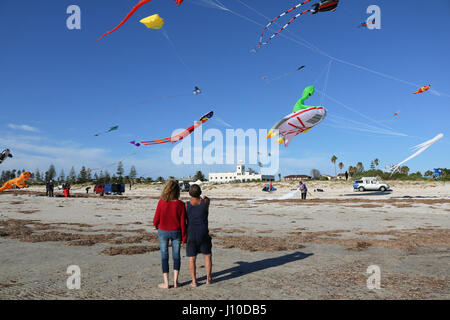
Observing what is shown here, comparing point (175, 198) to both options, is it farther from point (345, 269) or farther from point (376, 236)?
point (376, 236)

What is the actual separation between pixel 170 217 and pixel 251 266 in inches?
99.5

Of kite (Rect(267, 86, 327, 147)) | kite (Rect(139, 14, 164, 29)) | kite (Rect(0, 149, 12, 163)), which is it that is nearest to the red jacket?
kite (Rect(139, 14, 164, 29))

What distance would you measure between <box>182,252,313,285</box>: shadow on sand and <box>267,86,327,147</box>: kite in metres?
16.7

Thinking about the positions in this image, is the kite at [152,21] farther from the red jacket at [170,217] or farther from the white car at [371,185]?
the white car at [371,185]

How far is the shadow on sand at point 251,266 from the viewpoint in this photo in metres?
5.54

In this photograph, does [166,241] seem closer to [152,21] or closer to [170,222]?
[170,222]

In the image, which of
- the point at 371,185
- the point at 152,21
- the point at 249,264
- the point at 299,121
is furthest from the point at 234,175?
the point at 249,264

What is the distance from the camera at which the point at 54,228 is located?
11.9 meters

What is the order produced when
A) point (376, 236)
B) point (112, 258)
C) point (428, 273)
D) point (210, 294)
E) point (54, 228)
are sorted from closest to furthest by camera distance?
point (210, 294) < point (428, 273) < point (112, 258) < point (376, 236) < point (54, 228)

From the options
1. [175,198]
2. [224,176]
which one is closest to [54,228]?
[175,198]

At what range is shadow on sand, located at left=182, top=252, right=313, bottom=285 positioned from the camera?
554 cm

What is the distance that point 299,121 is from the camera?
898 inches

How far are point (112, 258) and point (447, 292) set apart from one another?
6675mm
